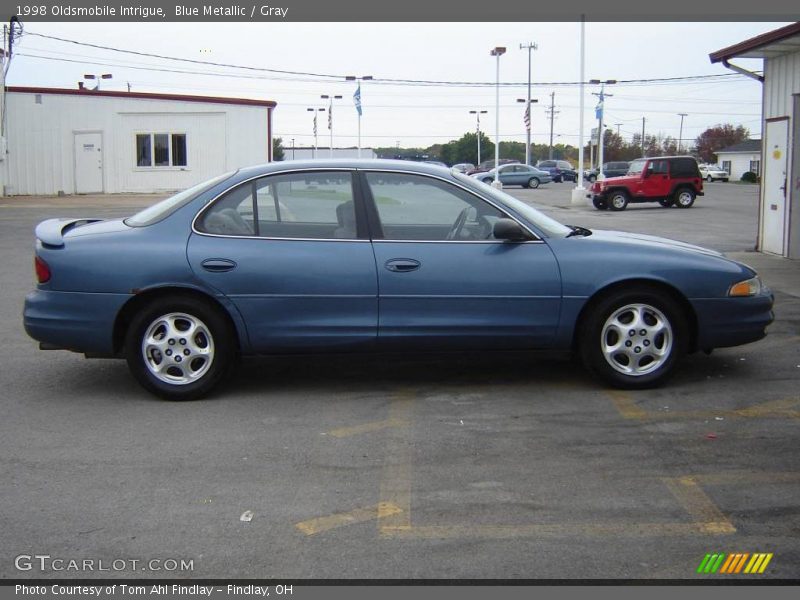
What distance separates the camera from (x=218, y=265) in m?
6.21

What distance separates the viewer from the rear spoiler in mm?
6307

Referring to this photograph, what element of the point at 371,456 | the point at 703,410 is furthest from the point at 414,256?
the point at 703,410

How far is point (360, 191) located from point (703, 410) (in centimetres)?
269

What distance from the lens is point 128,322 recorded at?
20.7 feet

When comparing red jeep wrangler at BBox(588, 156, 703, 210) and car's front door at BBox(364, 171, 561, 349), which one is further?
red jeep wrangler at BBox(588, 156, 703, 210)

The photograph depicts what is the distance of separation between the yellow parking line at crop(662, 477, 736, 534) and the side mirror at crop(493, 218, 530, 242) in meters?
2.12

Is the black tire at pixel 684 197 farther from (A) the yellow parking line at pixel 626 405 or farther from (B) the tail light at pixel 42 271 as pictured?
(B) the tail light at pixel 42 271

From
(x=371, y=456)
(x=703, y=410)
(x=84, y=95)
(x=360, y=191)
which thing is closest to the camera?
(x=371, y=456)

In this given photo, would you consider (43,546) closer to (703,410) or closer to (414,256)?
(414,256)

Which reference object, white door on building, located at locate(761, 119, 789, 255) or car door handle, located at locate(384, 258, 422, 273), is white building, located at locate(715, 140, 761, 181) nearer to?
white door on building, located at locate(761, 119, 789, 255)

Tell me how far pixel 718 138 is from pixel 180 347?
117 m

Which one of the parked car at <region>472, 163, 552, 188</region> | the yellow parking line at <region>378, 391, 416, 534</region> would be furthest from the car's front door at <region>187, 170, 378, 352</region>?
the parked car at <region>472, 163, 552, 188</region>

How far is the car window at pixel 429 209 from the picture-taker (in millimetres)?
6434

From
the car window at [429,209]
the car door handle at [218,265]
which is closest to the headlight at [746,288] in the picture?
the car window at [429,209]
